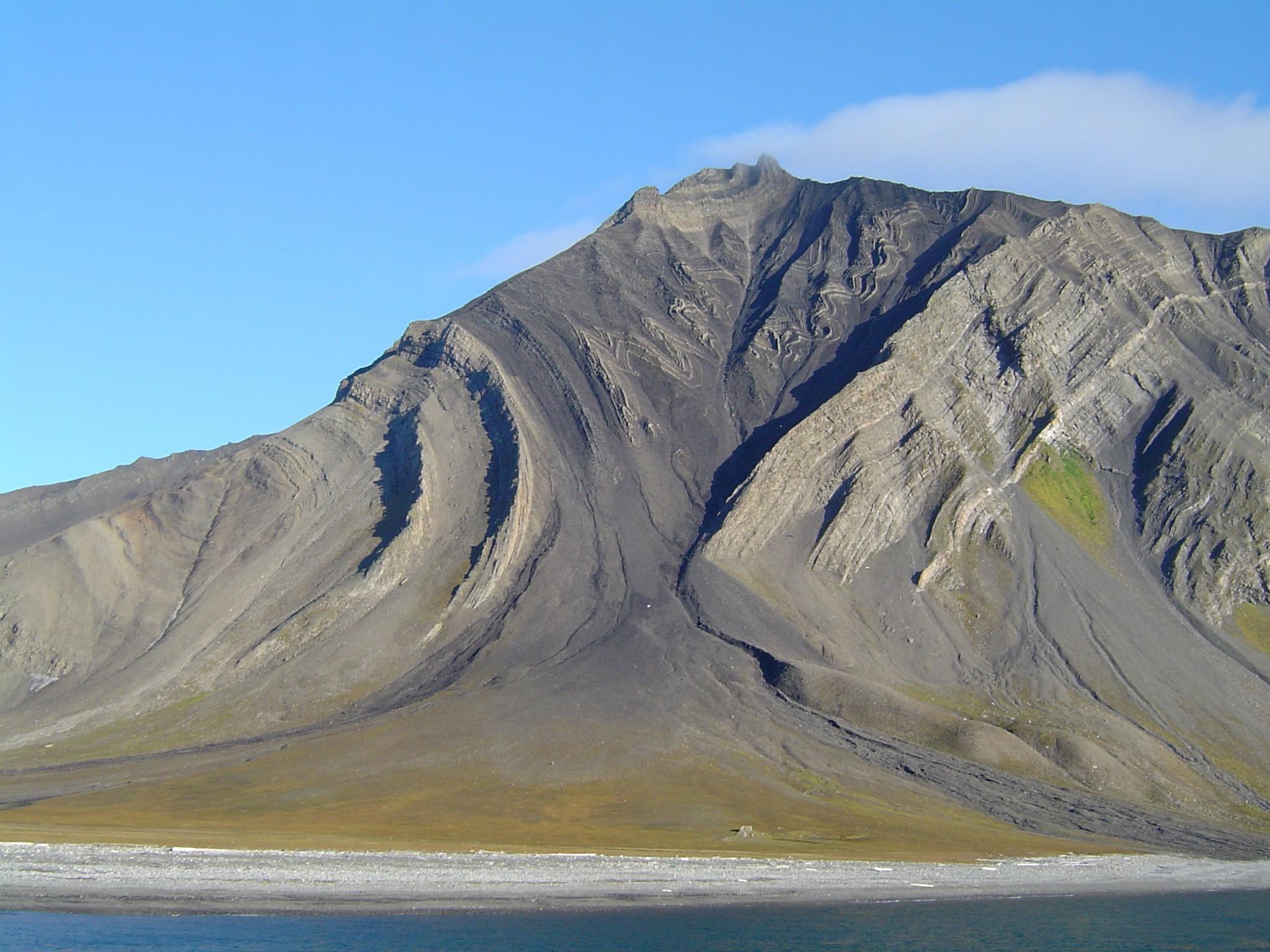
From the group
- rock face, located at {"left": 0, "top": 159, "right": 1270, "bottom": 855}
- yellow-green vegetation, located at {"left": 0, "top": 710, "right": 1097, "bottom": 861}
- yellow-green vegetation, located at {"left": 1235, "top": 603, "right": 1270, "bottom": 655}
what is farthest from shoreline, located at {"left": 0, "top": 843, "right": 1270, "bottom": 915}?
yellow-green vegetation, located at {"left": 1235, "top": 603, "right": 1270, "bottom": 655}

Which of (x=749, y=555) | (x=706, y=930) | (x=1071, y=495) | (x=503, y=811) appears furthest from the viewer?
(x=1071, y=495)

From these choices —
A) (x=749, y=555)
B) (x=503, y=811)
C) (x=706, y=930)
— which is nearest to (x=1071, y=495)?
(x=749, y=555)

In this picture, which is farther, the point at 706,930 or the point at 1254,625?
the point at 1254,625

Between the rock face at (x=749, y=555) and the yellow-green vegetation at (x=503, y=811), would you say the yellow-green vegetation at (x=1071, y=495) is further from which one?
the yellow-green vegetation at (x=503, y=811)

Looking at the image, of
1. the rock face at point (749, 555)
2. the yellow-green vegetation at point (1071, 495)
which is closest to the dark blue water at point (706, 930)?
the rock face at point (749, 555)

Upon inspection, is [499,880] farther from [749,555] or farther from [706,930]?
[749,555]
